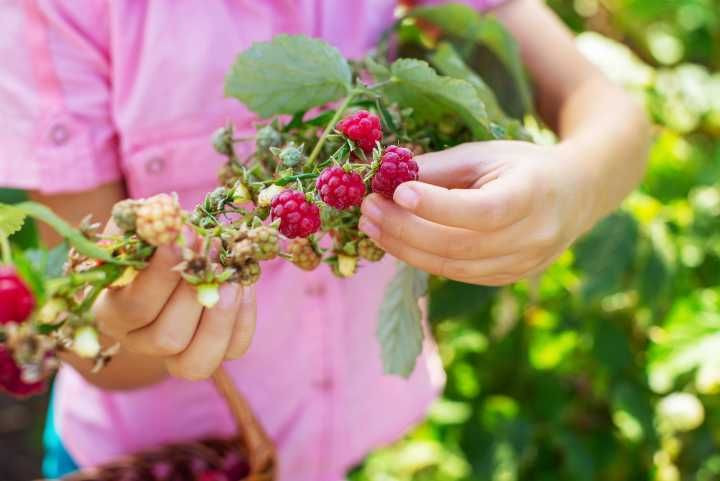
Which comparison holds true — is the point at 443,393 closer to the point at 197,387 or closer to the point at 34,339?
the point at 197,387

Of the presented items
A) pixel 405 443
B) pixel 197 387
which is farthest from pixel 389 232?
pixel 405 443

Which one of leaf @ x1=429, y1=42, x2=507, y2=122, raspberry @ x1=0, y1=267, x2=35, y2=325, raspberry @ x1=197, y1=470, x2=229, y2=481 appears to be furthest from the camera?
raspberry @ x1=197, y1=470, x2=229, y2=481

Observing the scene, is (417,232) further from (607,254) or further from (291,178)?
(607,254)

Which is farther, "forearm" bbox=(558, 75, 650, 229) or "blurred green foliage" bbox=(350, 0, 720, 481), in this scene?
"blurred green foliage" bbox=(350, 0, 720, 481)

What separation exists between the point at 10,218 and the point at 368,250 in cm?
18

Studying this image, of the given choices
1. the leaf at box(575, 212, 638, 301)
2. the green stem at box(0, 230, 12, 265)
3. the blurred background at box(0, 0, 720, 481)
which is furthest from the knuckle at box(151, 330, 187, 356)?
the leaf at box(575, 212, 638, 301)

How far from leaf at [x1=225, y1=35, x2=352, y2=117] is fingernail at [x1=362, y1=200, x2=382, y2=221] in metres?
0.09

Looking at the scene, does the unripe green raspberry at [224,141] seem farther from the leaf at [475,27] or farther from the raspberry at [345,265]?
the leaf at [475,27]

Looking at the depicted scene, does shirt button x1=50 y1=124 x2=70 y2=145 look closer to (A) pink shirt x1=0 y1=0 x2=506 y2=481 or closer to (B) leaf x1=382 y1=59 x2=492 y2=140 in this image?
(A) pink shirt x1=0 y1=0 x2=506 y2=481

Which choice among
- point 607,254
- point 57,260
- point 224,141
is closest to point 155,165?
point 224,141

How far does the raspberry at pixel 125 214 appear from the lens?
Answer: 0.37 metres

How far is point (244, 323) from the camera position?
0.45 metres

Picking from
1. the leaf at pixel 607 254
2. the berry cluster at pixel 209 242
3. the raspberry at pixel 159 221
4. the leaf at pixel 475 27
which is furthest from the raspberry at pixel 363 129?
the leaf at pixel 607 254

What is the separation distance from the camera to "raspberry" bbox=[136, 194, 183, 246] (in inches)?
14.3
